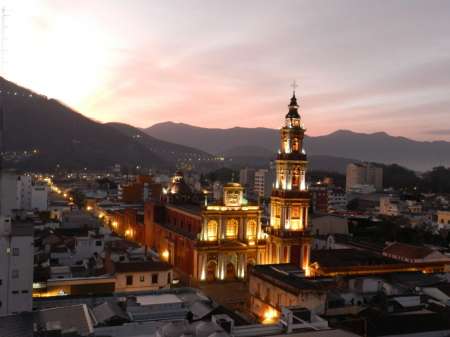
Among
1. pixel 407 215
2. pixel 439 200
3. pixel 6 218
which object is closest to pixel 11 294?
pixel 6 218

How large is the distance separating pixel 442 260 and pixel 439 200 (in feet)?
213

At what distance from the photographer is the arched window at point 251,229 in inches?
1591

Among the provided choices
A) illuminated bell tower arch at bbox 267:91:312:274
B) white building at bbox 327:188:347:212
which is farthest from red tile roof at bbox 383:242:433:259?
white building at bbox 327:188:347:212

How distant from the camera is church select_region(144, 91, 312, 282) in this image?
127ft

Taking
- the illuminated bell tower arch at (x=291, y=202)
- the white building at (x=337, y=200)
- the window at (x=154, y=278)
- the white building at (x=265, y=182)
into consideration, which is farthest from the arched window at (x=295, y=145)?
the white building at (x=265, y=182)

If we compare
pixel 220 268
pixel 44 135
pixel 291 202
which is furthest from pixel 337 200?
pixel 44 135

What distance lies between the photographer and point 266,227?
134 feet

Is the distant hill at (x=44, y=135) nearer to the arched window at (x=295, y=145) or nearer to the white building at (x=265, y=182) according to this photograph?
the white building at (x=265, y=182)

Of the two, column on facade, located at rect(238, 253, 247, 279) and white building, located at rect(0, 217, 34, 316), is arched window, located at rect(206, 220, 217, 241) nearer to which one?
column on facade, located at rect(238, 253, 247, 279)

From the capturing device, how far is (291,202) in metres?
39.1

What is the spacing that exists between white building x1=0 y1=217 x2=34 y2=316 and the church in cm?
1716

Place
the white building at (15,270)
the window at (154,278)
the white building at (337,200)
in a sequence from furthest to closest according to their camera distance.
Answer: the white building at (337,200), the window at (154,278), the white building at (15,270)

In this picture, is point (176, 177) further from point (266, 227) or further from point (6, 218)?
point (6, 218)

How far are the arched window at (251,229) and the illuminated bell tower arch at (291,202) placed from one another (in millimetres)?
1279
